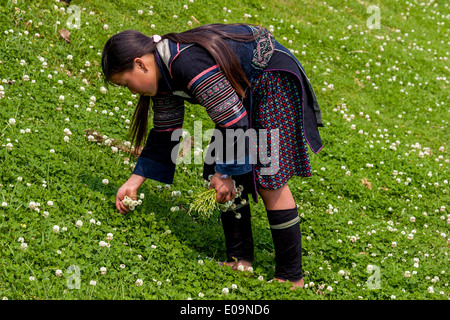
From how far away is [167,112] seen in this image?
5.01 m

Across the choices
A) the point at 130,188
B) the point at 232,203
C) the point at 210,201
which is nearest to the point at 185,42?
the point at 210,201

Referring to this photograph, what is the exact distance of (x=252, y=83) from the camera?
4625 mm

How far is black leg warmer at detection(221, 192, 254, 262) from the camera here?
17.5 ft

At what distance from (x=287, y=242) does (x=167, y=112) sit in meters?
1.69

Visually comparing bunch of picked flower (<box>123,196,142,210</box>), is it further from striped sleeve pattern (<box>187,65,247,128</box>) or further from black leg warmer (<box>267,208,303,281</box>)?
striped sleeve pattern (<box>187,65,247,128</box>)

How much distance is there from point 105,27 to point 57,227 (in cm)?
537

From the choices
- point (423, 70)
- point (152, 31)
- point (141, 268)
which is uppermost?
point (152, 31)

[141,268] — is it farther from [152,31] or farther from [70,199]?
[152,31]

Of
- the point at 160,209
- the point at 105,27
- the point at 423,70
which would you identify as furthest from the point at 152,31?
the point at 423,70

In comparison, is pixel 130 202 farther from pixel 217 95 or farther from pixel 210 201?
pixel 217 95

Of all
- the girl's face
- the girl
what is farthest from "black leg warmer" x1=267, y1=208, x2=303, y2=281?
the girl's face

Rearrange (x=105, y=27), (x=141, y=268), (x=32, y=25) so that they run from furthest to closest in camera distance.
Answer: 1. (x=105, y=27)
2. (x=32, y=25)
3. (x=141, y=268)

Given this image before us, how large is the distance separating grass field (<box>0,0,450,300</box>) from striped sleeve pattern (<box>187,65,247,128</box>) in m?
1.62

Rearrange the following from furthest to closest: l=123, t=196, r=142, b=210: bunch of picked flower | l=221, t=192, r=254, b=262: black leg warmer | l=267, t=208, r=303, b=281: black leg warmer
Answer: l=221, t=192, r=254, b=262: black leg warmer < l=123, t=196, r=142, b=210: bunch of picked flower < l=267, t=208, r=303, b=281: black leg warmer
